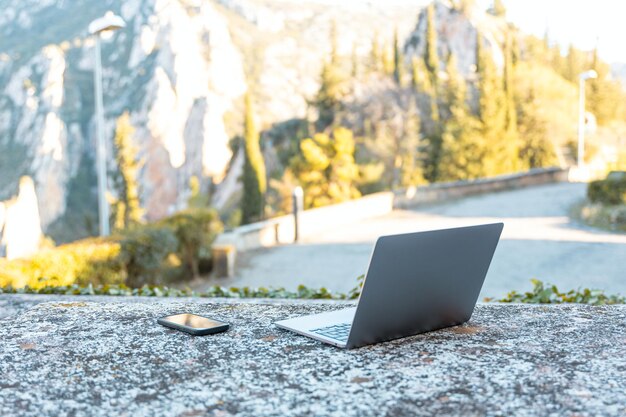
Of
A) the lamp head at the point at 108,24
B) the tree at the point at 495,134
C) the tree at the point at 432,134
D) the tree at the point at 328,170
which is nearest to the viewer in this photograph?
the lamp head at the point at 108,24

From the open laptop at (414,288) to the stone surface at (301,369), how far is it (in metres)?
0.05

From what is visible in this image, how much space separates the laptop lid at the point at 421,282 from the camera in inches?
62.7

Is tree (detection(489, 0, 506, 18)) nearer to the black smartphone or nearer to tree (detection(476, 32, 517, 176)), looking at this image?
tree (detection(476, 32, 517, 176))

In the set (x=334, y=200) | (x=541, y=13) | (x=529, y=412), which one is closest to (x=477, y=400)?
(x=529, y=412)

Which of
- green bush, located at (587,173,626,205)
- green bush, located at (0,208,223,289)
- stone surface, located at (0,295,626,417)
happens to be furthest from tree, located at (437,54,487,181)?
stone surface, located at (0,295,626,417)

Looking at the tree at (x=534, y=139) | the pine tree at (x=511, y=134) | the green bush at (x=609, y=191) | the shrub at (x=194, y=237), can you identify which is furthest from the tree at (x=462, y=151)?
Answer: the shrub at (x=194, y=237)

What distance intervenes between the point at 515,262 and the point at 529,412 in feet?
25.3

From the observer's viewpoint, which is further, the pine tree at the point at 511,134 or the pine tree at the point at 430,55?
the pine tree at the point at 430,55

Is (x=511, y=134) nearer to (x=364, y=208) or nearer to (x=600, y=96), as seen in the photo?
(x=600, y=96)

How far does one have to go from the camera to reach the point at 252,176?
3062cm

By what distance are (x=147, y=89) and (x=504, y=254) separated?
54470 mm

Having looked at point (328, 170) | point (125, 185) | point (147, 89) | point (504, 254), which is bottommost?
point (504, 254)

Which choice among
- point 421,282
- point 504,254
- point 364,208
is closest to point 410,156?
point 364,208

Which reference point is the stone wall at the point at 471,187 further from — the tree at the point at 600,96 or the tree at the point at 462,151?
the tree at the point at 600,96
